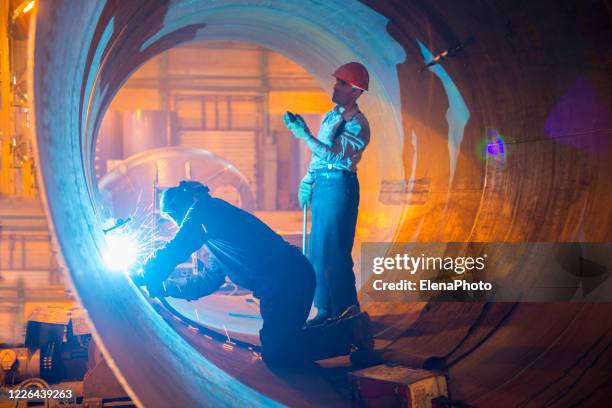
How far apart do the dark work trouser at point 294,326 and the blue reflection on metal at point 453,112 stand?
2.11 metres

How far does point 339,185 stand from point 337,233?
1.05ft

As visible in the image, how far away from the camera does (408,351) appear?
12.7 ft

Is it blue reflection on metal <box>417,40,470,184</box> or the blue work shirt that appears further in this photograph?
blue reflection on metal <box>417,40,470,184</box>

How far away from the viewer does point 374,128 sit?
6.06 m

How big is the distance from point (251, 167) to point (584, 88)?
8.98 m

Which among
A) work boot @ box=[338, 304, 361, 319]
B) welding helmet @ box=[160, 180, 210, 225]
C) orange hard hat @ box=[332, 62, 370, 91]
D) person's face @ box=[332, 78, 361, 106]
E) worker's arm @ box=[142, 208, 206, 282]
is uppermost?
orange hard hat @ box=[332, 62, 370, 91]

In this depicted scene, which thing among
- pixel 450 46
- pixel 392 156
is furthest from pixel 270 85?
pixel 450 46

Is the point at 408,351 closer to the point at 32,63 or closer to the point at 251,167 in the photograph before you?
the point at 32,63

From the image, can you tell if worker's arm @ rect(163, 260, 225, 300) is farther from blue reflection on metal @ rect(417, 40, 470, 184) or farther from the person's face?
blue reflection on metal @ rect(417, 40, 470, 184)

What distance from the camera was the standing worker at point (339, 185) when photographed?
398 cm

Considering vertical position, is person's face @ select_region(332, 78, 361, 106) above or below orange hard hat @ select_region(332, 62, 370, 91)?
below

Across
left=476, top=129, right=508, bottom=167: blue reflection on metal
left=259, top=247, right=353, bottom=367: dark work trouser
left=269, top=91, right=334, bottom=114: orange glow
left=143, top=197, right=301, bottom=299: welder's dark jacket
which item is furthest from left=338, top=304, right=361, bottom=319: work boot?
left=269, top=91, right=334, bottom=114: orange glow

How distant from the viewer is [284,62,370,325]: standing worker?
157 inches

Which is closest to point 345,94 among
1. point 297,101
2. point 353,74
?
point 353,74
